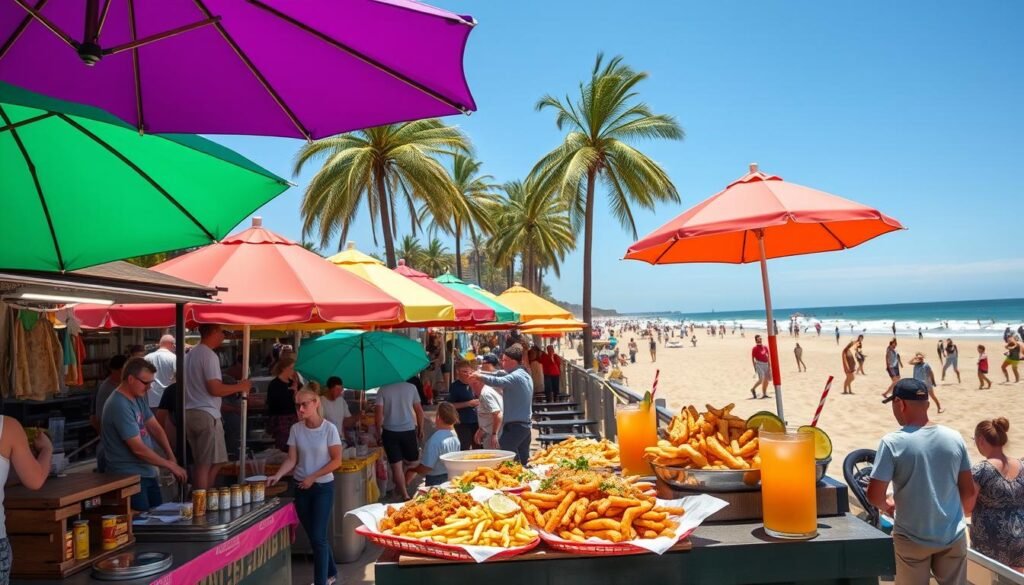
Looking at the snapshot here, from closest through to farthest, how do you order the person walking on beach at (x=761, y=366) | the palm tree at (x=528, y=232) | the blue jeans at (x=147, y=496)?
the blue jeans at (x=147, y=496)
the person walking on beach at (x=761, y=366)
the palm tree at (x=528, y=232)

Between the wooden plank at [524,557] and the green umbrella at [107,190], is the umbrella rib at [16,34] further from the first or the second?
the wooden plank at [524,557]

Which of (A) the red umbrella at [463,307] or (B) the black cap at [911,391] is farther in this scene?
(A) the red umbrella at [463,307]

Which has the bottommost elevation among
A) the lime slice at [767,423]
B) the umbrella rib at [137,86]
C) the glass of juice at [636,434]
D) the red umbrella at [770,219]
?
the glass of juice at [636,434]

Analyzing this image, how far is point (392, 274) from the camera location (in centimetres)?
861

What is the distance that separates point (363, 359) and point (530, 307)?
730cm

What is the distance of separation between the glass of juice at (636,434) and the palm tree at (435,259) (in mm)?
75431

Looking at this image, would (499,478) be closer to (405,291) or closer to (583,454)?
(583,454)

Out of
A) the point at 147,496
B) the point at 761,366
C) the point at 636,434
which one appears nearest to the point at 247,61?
the point at 636,434

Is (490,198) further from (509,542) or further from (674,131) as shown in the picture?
(509,542)

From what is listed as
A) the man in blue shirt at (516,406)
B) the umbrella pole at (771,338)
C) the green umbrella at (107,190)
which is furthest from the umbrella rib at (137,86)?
the man in blue shirt at (516,406)

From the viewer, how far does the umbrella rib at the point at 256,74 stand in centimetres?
285

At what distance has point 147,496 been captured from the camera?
5.99 m

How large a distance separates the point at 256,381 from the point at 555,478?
13117 millimetres

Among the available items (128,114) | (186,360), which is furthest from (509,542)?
(186,360)
